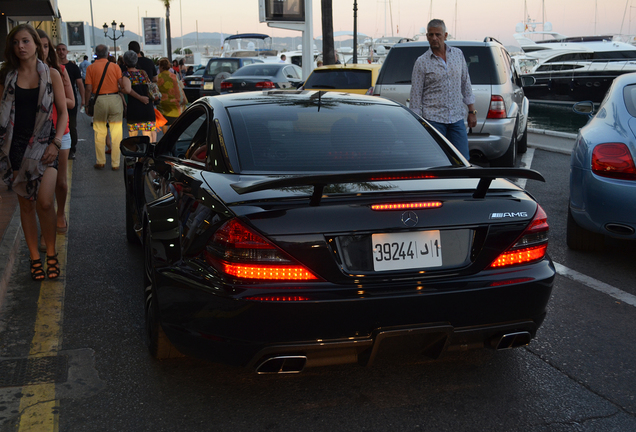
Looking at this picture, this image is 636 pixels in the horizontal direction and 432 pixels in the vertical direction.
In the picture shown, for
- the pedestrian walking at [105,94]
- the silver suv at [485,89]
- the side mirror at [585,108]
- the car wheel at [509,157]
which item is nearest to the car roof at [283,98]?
the side mirror at [585,108]

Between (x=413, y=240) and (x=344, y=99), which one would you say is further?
(x=344, y=99)

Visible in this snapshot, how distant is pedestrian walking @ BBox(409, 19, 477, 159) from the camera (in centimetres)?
717

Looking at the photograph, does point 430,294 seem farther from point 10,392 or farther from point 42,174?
point 42,174

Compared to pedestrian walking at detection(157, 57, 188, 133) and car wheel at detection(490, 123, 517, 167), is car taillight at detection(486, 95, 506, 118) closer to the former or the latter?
car wheel at detection(490, 123, 517, 167)

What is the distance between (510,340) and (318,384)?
0.95 metres

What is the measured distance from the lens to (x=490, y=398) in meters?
3.25

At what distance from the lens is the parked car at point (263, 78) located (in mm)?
19578

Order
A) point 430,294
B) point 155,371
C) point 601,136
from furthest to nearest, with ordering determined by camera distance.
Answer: point 601,136 → point 155,371 → point 430,294

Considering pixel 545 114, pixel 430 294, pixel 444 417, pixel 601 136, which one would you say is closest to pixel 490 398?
pixel 444 417

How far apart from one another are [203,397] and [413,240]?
1.25 m

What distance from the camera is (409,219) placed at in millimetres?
2879

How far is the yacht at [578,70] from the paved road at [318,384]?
27.9m

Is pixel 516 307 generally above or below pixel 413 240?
below

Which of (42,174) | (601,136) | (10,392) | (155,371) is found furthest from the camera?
(601,136)
